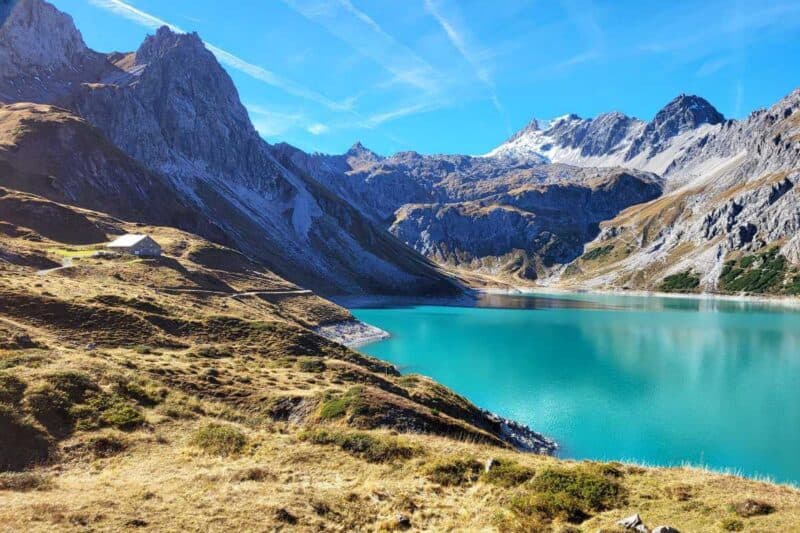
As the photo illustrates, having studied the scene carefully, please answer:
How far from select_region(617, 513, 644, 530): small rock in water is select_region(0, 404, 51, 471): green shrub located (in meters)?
19.1

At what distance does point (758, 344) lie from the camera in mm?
95562

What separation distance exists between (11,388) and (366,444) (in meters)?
15.1

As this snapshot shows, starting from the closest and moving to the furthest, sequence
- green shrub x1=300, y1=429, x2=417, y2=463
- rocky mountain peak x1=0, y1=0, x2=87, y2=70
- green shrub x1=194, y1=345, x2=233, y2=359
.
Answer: green shrub x1=300, y1=429, x2=417, y2=463
green shrub x1=194, y1=345, x2=233, y2=359
rocky mountain peak x1=0, y1=0, x2=87, y2=70

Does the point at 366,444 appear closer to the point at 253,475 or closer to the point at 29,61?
Result: the point at 253,475

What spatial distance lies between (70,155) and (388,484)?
151599 mm

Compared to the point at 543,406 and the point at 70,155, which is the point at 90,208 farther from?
the point at 543,406

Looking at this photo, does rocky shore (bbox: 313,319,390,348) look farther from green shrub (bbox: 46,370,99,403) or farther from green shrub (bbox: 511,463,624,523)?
green shrub (bbox: 511,463,624,523)

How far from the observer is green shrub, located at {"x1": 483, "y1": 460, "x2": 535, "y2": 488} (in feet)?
58.3

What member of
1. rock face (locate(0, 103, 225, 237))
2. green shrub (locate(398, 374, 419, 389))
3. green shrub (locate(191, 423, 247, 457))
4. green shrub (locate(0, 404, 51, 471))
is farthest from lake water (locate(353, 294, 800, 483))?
rock face (locate(0, 103, 225, 237))

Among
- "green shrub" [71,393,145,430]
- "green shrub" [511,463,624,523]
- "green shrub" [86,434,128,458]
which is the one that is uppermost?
"green shrub" [511,463,624,523]

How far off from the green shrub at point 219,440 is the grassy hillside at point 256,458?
0.28 ft

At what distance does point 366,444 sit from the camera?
21609 millimetres

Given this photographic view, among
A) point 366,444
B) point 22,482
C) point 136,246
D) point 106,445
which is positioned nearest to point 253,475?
point 366,444

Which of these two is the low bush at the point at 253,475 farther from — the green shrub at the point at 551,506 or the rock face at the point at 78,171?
the rock face at the point at 78,171
